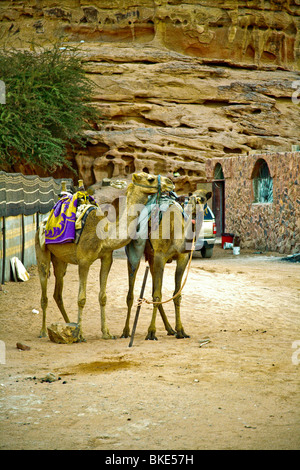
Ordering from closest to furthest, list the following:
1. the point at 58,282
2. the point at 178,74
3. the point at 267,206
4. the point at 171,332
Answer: the point at 171,332, the point at 58,282, the point at 267,206, the point at 178,74

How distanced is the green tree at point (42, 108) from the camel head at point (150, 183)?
1861 centimetres

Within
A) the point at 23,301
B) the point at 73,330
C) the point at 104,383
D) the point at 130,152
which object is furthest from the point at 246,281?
the point at 130,152

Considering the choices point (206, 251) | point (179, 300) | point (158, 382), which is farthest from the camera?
point (206, 251)

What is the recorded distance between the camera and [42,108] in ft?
91.6

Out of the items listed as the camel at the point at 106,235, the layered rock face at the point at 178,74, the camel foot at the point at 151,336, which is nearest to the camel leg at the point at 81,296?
the camel at the point at 106,235

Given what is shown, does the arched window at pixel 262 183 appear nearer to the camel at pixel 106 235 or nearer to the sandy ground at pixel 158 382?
the sandy ground at pixel 158 382

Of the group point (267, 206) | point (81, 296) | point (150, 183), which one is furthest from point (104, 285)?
point (267, 206)

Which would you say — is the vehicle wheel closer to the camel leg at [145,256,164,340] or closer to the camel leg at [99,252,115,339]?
the camel leg at [145,256,164,340]

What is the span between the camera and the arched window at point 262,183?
21598mm

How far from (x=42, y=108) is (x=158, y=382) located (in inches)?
941

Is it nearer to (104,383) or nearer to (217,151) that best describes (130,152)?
(217,151)

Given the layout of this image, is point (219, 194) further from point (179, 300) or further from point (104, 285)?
point (104, 285)

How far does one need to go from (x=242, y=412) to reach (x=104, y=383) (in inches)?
64.0

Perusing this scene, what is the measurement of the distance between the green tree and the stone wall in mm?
9084
